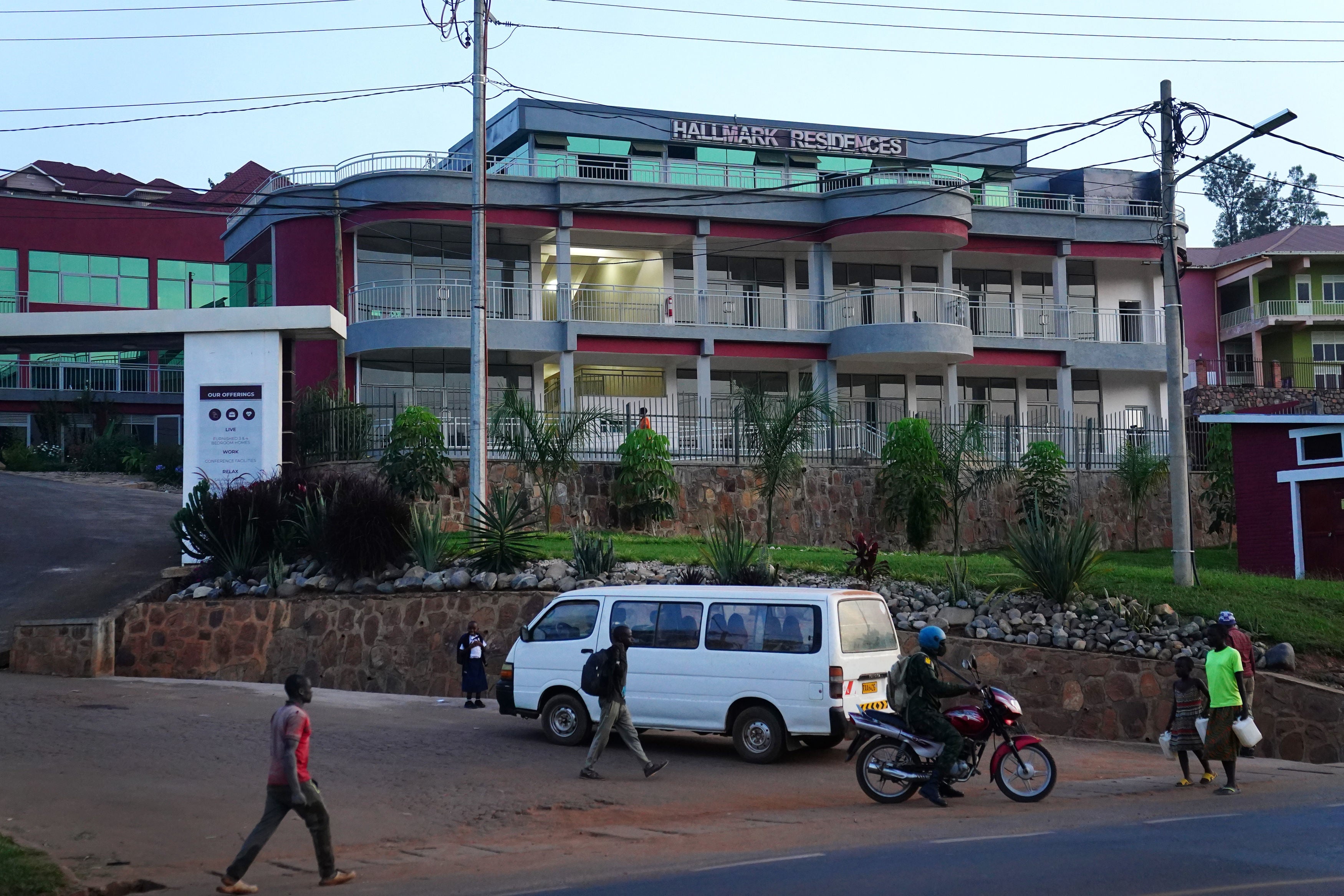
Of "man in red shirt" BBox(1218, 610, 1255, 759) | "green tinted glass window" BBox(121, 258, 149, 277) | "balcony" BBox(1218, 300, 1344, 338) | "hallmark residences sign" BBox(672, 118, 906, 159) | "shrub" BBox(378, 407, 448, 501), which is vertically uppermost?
"hallmark residences sign" BBox(672, 118, 906, 159)

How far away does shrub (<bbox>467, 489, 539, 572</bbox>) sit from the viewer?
20438 millimetres

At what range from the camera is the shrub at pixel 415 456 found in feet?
79.6

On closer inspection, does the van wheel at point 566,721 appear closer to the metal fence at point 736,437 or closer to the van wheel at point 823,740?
the van wheel at point 823,740

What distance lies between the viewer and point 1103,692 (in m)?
17.2

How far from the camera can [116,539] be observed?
25.0 metres

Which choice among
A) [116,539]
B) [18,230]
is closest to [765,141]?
[116,539]

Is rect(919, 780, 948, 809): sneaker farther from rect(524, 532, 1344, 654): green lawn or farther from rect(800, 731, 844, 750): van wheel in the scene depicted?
rect(524, 532, 1344, 654): green lawn

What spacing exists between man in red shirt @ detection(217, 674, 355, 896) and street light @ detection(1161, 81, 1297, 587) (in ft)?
47.3

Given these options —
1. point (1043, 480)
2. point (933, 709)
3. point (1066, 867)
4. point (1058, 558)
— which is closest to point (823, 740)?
point (933, 709)

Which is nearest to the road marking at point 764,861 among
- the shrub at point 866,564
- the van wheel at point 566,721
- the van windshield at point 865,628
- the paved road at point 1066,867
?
the paved road at point 1066,867

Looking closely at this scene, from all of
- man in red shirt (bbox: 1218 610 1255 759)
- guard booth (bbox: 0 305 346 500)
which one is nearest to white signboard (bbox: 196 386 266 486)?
guard booth (bbox: 0 305 346 500)

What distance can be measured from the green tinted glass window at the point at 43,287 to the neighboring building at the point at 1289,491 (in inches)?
1630

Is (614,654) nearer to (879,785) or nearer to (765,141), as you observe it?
(879,785)

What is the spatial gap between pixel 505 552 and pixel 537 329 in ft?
46.8
